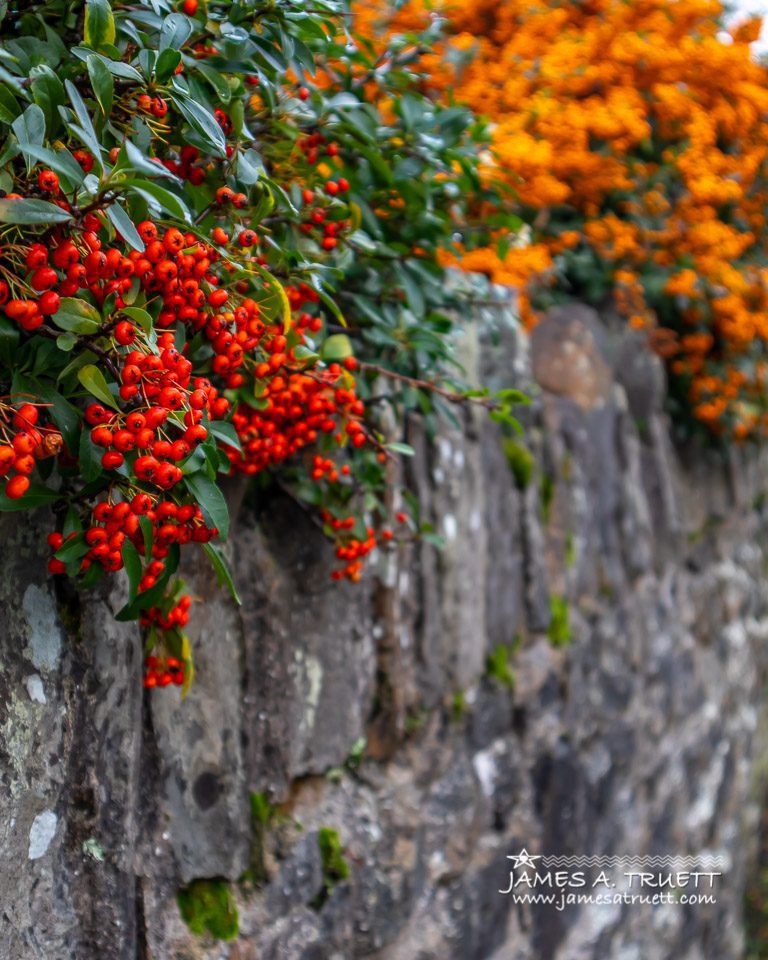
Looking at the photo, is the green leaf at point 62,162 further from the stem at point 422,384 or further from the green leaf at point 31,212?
the stem at point 422,384

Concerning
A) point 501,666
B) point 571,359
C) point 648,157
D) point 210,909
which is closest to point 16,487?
point 210,909

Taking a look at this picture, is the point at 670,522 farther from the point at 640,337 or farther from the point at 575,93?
the point at 575,93

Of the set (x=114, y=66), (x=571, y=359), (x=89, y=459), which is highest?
(x=571, y=359)

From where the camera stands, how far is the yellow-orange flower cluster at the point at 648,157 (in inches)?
159

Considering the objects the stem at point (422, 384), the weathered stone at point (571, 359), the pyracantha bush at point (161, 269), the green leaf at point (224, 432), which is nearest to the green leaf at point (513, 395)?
the stem at point (422, 384)

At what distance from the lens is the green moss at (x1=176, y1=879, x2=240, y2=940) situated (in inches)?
65.8

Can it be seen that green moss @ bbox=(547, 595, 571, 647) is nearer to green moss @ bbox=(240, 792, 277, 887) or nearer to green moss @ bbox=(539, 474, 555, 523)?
green moss @ bbox=(539, 474, 555, 523)

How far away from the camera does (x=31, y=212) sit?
1027 millimetres

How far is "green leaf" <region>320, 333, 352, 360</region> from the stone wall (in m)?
0.33

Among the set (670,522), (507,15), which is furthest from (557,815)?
(507,15)

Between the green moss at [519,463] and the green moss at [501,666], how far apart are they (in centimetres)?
53

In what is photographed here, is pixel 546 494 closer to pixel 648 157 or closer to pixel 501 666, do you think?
pixel 501 666

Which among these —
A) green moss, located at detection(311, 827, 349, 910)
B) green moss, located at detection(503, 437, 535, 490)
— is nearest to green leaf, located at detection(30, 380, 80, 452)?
green moss, located at detection(311, 827, 349, 910)

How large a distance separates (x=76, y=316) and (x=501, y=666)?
6.37 ft
